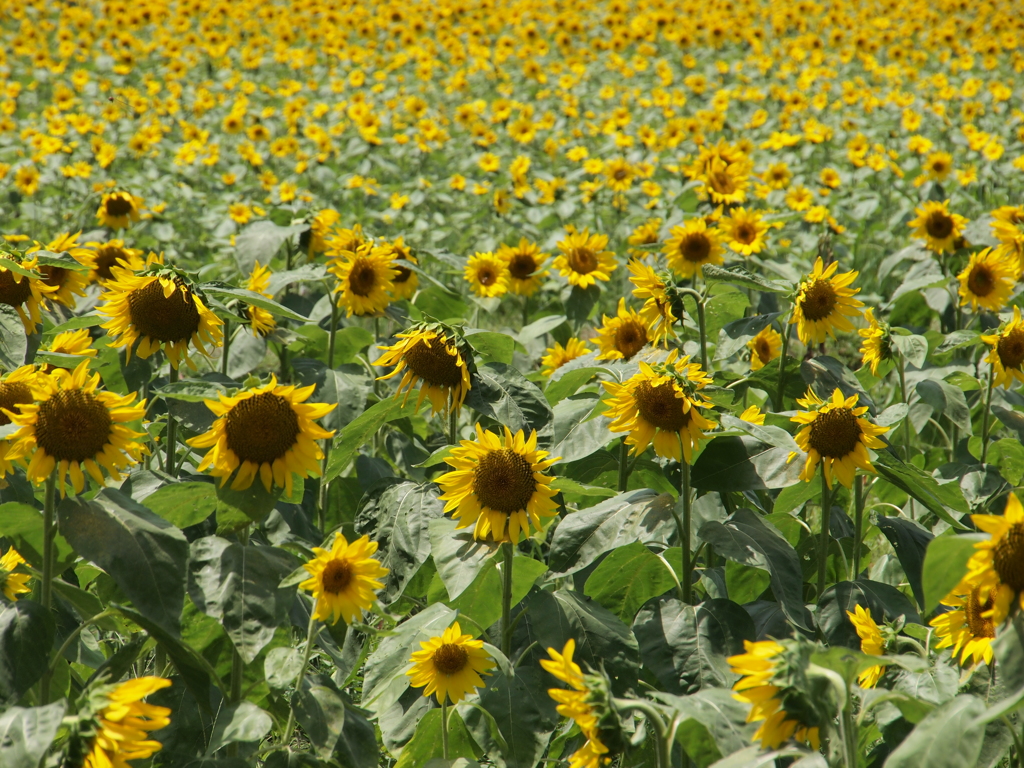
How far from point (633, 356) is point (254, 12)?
1293cm

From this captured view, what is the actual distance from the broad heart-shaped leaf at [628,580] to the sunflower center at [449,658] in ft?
1.27

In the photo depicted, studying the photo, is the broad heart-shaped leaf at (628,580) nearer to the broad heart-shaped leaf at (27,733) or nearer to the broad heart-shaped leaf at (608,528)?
the broad heart-shaped leaf at (608,528)

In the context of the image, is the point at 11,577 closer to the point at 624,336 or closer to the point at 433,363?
the point at 433,363

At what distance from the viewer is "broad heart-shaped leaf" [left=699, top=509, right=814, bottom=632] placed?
1.87 meters

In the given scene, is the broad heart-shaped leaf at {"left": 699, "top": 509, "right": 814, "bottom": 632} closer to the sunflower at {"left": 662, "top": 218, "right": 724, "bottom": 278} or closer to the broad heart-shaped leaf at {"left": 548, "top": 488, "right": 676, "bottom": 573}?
the broad heart-shaped leaf at {"left": 548, "top": 488, "right": 676, "bottom": 573}

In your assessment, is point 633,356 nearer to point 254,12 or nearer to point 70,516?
point 70,516

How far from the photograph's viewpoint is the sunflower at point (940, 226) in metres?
3.82

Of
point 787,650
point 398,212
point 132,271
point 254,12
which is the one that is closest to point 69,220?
point 398,212

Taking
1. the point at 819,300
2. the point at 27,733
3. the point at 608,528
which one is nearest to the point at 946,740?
the point at 608,528

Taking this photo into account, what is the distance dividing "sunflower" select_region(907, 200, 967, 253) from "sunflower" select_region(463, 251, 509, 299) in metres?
1.67

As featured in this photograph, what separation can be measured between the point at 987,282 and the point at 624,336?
138 cm

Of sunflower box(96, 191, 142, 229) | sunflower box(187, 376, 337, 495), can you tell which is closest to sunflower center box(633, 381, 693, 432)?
sunflower box(187, 376, 337, 495)

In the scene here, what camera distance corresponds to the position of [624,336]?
2.67m

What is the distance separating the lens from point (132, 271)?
6.88ft
